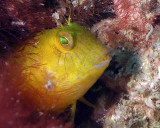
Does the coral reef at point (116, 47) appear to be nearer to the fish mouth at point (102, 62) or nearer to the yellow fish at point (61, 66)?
the yellow fish at point (61, 66)

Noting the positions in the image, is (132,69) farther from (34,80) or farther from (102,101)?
(34,80)

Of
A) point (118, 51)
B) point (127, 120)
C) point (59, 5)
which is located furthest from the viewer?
point (59, 5)

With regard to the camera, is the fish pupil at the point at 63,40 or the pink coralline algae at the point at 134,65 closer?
the fish pupil at the point at 63,40

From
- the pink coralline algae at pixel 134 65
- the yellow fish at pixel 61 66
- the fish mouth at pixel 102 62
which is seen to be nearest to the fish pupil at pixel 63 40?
the yellow fish at pixel 61 66

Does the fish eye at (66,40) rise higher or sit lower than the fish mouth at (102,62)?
higher

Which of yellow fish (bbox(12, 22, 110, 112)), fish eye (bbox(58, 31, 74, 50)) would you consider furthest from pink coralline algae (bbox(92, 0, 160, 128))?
fish eye (bbox(58, 31, 74, 50))

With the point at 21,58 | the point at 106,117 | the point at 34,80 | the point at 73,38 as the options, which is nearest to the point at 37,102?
the point at 34,80

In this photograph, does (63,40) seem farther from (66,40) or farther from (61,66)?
(61,66)

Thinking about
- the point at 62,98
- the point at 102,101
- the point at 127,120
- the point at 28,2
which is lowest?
the point at 127,120
